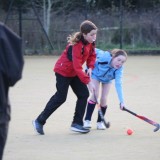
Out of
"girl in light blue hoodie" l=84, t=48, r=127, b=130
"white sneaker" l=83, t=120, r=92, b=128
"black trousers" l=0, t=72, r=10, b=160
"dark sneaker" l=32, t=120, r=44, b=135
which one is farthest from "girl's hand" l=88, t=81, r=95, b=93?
"black trousers" l=0, t=72, r=10, b=160

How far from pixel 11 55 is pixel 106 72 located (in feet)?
12.8

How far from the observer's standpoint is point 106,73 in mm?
6871

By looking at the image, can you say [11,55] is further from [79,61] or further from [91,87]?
[91,87]

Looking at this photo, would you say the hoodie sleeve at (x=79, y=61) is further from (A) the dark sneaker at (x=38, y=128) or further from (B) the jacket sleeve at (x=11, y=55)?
(B) the jacket sleeve at (x=11, y=55)

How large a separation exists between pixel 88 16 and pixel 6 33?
17.9 m

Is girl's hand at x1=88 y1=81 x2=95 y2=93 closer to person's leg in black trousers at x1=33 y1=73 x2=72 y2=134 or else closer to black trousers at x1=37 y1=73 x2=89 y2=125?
black trousers at x1=37 y1=73 x2=89 y2=125

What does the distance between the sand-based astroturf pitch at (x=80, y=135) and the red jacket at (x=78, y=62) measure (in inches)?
28.2

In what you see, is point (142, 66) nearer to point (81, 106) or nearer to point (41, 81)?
point (41, 81)

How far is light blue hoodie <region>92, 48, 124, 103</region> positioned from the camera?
6.80 m

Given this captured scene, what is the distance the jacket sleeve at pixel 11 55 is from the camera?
117 inches

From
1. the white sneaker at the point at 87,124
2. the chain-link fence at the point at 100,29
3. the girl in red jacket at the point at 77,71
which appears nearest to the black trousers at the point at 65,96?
the girl in red jacket at the point at 77,71

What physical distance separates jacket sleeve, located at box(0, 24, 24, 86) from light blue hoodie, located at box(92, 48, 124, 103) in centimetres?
378

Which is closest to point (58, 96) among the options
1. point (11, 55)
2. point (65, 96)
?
point (65, 96)

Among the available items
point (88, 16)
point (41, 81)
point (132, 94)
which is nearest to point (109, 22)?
point (88, 16)
